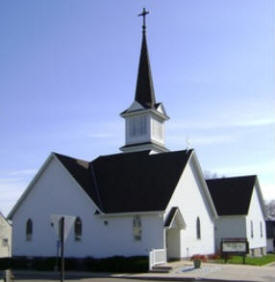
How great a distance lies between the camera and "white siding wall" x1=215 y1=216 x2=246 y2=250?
39.4 metres

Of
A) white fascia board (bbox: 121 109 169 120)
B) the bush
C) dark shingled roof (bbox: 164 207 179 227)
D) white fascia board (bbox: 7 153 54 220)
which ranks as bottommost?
the bush

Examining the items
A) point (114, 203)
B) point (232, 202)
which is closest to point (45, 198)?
point (114, 203)

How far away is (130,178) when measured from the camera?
3192 cm

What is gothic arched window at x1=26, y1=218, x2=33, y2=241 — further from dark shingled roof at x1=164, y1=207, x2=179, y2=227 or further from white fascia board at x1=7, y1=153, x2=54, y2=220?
dark shingled roof at x1=164, y1=207, x2=179, y2=227

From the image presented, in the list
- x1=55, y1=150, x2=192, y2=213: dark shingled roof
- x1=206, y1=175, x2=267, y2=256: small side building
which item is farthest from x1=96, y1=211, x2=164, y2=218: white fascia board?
x1=206, y1=175, x2=267, y2=256: small side building

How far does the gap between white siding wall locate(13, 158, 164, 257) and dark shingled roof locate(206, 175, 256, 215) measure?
45.8 ft

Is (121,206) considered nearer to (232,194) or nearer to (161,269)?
(161,269)

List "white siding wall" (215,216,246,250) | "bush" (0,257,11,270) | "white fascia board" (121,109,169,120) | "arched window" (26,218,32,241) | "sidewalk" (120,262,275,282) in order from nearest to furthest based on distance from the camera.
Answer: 1. "sidewalk" (120,262,275,282)
2. "bush" (0,257,11,270)
3. "arched window" (26,218,32,241)
4. "white fascia board" (121,109,169,120)
5. "white siding wall" (215,216,246,250)

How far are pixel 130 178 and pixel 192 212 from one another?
5018mm

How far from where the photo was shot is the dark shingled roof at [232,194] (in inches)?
1586

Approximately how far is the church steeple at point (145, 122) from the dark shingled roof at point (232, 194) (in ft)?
26.4

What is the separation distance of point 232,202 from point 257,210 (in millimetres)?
4046

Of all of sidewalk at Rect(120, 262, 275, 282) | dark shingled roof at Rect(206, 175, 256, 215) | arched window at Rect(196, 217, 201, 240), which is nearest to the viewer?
sidewalk at Rect(120, 262, 275, 282)

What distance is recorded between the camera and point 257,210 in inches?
1718
